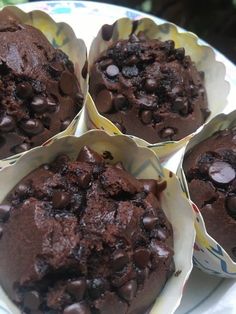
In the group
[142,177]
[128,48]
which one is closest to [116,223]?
[142,177]

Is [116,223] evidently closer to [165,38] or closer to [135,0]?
[165,38]

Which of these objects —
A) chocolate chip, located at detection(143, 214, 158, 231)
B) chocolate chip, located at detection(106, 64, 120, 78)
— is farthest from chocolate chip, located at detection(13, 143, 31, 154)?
chocolate chip, located at detection(143, 214, 158, 231)

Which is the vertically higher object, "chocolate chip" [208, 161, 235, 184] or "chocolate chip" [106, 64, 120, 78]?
"chocolate chip" [106, 64, 120, 78]

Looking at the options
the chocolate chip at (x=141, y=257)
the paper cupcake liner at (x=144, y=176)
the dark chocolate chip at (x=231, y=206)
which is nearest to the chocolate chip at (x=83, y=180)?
the paper cupcake liner at (x=144, y=176)

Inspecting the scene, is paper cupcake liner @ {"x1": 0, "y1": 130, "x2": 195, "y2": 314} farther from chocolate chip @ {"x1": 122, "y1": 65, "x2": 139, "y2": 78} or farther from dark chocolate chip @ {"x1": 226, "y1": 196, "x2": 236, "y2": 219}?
chocolate chip @ {"x1": 122, "y1": 65, "x2": 139, "y2": 78}

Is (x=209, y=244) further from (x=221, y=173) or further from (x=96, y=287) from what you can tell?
(x=96, y=287)

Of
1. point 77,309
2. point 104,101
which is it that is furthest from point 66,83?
point 77,309

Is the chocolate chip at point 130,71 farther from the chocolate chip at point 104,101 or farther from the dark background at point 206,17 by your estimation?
the dark background at point 206,17

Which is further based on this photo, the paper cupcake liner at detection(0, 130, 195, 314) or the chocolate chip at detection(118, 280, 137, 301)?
the paper cupcake liner at detection(0, 130, 195, 314)
